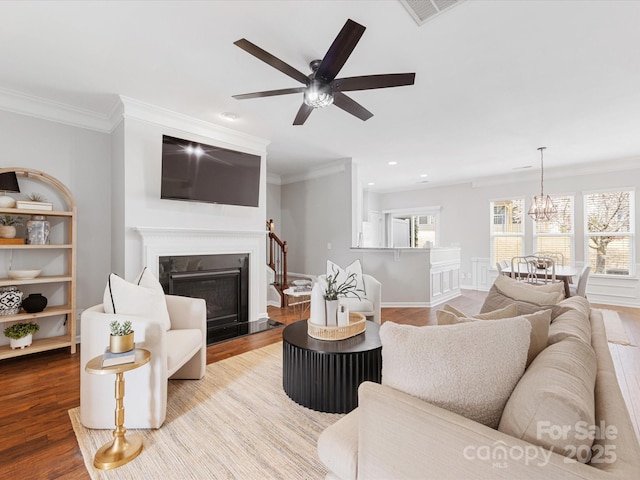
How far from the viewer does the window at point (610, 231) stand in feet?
18.1

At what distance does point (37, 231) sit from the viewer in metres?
3.03

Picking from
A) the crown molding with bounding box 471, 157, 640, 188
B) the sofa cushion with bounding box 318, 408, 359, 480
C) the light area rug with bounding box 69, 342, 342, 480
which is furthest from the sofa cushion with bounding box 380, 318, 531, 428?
the crown molding with bounding box 471, 157, 640, 188

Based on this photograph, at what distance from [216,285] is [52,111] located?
257 centimetres

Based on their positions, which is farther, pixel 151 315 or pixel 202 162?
pixel 202 162

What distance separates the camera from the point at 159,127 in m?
3.41

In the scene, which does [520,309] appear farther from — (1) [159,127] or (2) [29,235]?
(2) [29,235]

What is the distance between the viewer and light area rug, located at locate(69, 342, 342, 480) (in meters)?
1.55

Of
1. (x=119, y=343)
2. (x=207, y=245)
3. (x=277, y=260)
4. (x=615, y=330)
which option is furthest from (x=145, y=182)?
(x=615, y=330)

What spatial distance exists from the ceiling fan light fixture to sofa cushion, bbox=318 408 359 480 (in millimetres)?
2031

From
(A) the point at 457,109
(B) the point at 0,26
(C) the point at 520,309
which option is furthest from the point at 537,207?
(B) the point at 0,26

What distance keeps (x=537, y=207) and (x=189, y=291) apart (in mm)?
5587

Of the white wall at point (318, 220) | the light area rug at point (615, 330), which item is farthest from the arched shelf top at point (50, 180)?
the light area rug at point (615, 330)

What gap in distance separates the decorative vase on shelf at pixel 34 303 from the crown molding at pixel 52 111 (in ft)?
6.13

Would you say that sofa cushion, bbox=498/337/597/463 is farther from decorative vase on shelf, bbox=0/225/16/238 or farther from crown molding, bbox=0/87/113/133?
crown molding, bbox=0/87/113/133
